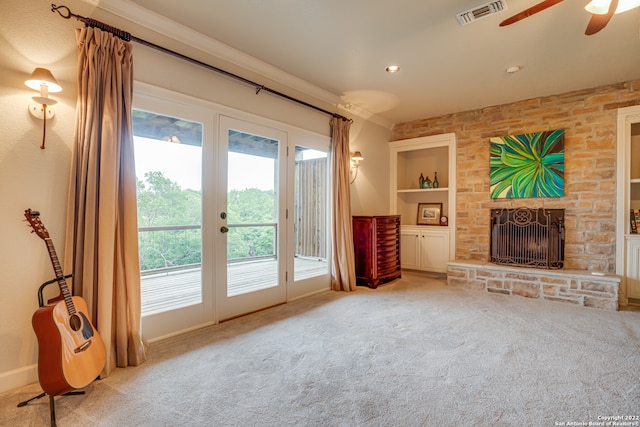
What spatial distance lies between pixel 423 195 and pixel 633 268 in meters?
2.78

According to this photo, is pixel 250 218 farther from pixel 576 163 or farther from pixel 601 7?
pixel 576 163

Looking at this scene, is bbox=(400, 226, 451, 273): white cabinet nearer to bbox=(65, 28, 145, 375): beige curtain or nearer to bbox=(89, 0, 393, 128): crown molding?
bbox=(89, 0, 393, 128): crown molding

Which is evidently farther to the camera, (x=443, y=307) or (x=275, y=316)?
(x=443, y=307)

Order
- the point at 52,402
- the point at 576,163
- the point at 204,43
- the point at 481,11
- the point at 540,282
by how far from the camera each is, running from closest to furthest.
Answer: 1. the point at 52,402
2. the point at 481,11
3. the point at 204,43
4. the point at 540,282
5. the point at 576,163

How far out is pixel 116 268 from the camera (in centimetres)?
209

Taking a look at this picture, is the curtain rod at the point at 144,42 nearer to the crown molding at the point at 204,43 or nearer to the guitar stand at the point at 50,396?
the crown molding at the point at 204,43

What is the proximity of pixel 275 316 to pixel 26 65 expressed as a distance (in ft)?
8.81

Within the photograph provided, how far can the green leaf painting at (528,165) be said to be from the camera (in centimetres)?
399

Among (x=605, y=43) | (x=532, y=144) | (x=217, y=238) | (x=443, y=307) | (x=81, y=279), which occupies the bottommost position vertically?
(x=443, y=307)

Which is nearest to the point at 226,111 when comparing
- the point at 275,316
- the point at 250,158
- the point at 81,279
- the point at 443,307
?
the point at 250,158

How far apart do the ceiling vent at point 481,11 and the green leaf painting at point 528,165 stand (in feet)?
8.15

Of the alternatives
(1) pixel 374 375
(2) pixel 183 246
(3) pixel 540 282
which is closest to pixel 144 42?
(2) pixel 183 246

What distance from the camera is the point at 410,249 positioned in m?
5.22

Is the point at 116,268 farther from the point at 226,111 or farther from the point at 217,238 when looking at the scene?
the point at 226,111
